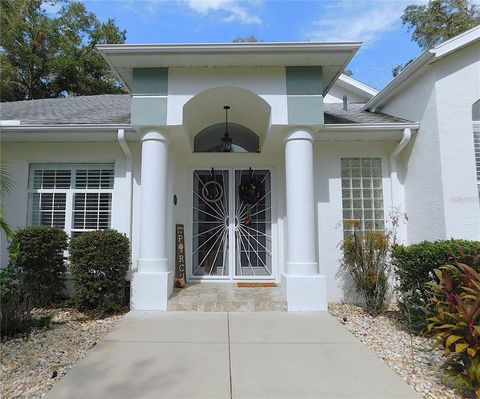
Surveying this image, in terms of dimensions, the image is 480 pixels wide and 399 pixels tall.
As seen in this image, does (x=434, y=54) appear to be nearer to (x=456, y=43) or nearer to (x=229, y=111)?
(x=456, y=43)

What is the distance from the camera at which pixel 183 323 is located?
5453mm

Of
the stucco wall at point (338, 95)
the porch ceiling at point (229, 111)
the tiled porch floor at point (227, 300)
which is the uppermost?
the stucco wall at point (338, 95)

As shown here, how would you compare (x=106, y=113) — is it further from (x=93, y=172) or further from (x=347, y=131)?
(x=347, y=131)

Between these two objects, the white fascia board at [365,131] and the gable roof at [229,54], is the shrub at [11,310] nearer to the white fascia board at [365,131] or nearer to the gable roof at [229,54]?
the gable roof at [229,54]

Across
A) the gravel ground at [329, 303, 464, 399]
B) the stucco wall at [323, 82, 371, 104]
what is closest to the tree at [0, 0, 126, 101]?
the stucco wall at [323, 82, 371, 104]

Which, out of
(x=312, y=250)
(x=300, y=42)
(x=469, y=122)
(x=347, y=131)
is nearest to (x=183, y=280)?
(x=312, y=250)

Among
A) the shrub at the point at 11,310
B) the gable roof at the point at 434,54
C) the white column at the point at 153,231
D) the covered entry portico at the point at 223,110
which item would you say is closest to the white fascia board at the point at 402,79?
the gable roof at the point at 434,54

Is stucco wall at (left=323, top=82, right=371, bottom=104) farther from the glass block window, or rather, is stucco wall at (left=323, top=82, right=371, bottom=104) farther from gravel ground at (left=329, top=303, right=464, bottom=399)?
gravel ground at (left=329, top=303, right=464, bottom=399)

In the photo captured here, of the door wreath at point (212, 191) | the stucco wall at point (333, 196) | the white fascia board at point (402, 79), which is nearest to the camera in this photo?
the white fascia board at point (402, 79)

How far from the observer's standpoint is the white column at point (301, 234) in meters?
6.09

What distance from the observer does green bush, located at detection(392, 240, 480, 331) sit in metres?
5.24

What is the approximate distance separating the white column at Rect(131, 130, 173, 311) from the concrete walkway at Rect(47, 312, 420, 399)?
0.61 meters

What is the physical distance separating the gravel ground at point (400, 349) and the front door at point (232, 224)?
2.14m

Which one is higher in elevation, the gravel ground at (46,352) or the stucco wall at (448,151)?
the stucco wall at (448,151)
